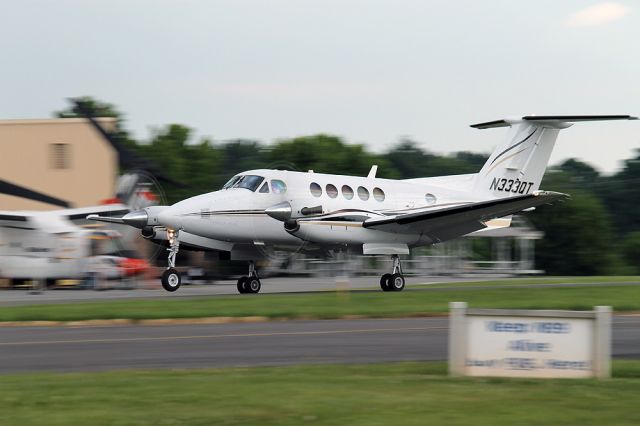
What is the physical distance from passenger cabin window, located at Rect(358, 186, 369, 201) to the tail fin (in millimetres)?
4931

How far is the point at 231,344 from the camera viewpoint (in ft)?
57.8

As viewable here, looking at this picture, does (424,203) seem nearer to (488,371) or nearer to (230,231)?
(230,231)

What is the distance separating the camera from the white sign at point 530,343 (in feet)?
39.8

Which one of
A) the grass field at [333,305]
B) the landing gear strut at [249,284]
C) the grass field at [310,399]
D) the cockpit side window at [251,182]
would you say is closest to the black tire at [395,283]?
the grass field at [333,305]

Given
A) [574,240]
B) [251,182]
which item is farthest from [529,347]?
[574,240]

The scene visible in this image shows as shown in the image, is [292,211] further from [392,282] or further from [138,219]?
[138,219]

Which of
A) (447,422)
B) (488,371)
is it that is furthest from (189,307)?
(447,422)

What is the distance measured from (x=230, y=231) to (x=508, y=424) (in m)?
21.6

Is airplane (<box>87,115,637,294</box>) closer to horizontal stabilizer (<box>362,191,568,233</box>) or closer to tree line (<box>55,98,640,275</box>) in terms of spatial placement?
horizontal stabilizer (<box>362,191,568,233</box>)

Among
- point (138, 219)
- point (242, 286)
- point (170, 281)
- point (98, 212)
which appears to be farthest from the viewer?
point (98, 212)

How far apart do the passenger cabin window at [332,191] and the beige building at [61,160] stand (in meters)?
26.7

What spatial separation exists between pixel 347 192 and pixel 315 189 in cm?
136

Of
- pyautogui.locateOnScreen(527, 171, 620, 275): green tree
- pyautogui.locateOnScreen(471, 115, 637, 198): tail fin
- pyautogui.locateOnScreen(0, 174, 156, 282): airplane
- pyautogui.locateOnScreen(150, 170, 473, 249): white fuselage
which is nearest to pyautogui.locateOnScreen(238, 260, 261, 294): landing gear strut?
pyautogui.locateOnScreen(150, 170, 473, 249): white fuselage

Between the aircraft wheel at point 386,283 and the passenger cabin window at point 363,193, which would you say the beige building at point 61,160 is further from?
the aircraft wheel at point 386,283
